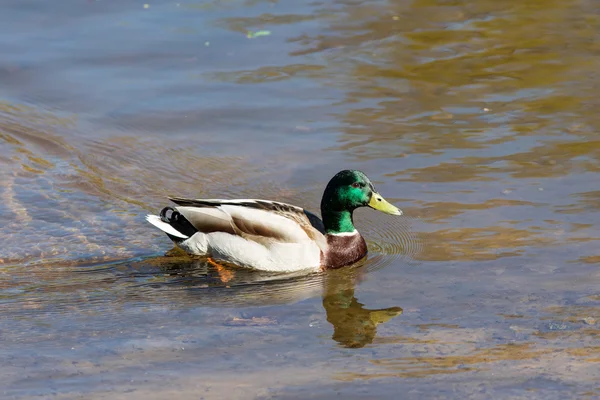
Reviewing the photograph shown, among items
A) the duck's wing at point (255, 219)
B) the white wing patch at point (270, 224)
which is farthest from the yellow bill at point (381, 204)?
the white wing patch at point (270, 224)

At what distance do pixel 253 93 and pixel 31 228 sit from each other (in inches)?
140

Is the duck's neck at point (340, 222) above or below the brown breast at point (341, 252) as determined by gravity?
above

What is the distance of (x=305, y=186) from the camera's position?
9.75 m

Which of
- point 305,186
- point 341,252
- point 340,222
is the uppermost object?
point 305,186

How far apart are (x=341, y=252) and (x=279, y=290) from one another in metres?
0.77

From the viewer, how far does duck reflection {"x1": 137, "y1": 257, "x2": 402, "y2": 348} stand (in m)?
7.15

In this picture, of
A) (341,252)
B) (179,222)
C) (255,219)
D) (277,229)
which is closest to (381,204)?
(341,252)

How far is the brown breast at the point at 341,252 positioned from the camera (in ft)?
27.8

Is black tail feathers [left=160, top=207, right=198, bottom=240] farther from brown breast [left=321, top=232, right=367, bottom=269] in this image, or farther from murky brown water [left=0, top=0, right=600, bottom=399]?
brown breast [left=321, top=232, right=367, bottom=269]

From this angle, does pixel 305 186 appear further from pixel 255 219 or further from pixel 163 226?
pixel 163 226

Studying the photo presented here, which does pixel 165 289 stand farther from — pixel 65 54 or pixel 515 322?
pixel 65 54

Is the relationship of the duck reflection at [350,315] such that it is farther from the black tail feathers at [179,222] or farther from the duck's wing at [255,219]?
the black tail feathers at [179,222]

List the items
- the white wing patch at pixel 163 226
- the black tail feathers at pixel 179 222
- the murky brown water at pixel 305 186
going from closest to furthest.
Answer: the murky brown water at pixel 305 186
the white wing patch at pixel 163 226
the black tail feathers at pixel 179 222

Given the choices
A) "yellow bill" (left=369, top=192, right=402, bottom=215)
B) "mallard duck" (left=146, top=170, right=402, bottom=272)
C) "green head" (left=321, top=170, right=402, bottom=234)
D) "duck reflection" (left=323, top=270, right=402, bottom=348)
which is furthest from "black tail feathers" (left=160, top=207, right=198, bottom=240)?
"yellow bill" (left=369, top=192, right=402, bottom=215)
